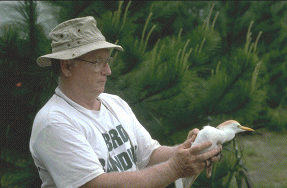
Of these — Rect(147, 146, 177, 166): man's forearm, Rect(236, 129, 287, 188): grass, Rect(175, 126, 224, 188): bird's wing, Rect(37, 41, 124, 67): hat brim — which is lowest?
Rect(236, 129, 287, 188): grass

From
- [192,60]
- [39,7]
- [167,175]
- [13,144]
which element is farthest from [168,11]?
[167,175]

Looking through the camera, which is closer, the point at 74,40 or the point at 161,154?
the point at 74,40

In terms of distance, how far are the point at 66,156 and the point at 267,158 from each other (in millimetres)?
4654

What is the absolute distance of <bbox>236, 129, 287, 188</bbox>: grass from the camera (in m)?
4.97

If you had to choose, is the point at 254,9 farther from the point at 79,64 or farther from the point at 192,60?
the point at 79,64

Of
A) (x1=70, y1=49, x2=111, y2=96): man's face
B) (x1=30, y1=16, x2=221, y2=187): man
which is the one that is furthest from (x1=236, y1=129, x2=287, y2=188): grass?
(x1=70, y1=49, x2=111, y2=96): man's face

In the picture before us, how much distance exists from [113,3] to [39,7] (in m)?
0.54

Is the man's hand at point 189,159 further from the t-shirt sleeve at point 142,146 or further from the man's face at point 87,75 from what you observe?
the man's face at point 87,75

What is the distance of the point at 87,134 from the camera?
5.95 ft

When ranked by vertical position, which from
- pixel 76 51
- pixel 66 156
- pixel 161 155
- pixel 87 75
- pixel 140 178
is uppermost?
pixel 76 51

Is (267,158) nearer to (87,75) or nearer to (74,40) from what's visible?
(87,75)

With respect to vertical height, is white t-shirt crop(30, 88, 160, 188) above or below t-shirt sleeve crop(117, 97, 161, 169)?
above

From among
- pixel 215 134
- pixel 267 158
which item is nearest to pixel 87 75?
pixel 215 134

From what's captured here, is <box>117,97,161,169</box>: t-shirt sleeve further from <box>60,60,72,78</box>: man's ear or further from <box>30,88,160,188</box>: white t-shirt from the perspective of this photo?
<box>60,60,72,78</box>: man's ear
